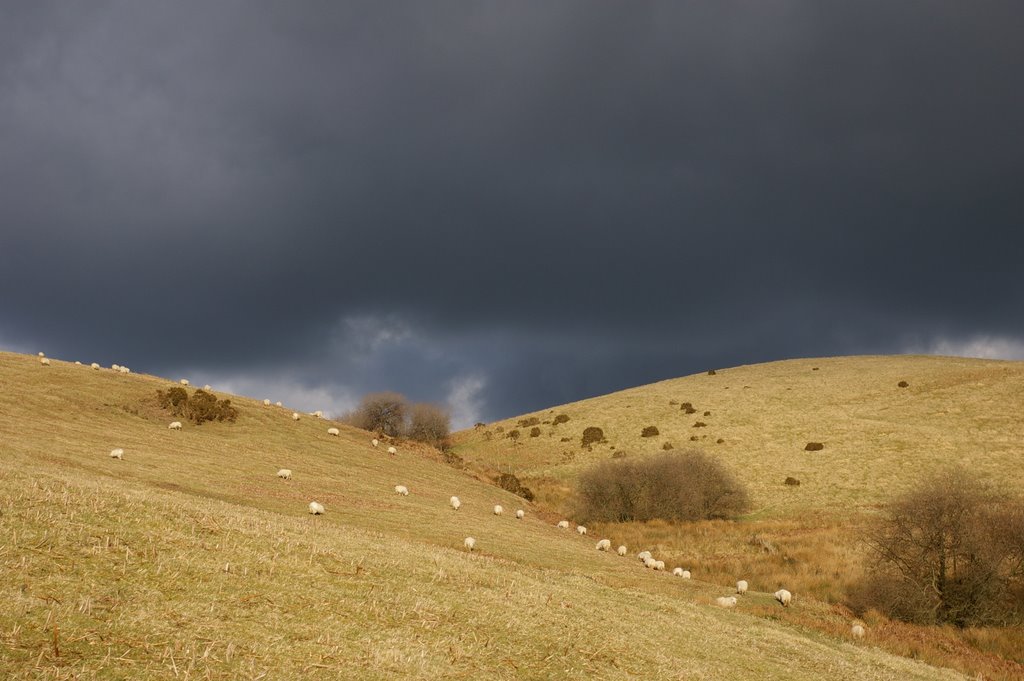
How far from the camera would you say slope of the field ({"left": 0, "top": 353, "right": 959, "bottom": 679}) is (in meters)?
7.73

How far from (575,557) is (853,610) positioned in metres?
13.2

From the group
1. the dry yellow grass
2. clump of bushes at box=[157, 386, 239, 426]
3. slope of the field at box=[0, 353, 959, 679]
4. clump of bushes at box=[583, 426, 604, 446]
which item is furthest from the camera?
clump of bushes at box=[583, 426, 604, 446]

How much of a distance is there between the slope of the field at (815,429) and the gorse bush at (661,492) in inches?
165

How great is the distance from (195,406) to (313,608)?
1672 inches

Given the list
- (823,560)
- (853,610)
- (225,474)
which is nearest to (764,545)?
(823,560)

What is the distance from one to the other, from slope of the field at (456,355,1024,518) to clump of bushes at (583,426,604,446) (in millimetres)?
1261

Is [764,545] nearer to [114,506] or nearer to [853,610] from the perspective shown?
[853,610]

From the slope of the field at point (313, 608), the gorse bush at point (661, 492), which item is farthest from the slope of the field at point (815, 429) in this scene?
the slope of the field at point (313, 608)

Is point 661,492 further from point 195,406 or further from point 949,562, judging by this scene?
point 195,406

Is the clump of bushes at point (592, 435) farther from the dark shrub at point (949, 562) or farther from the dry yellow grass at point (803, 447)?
the dark shrub at point (949, 562)

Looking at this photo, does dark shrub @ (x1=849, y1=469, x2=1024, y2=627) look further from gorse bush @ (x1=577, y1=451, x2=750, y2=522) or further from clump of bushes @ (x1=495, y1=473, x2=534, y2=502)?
clump of bushes @ (x1=495, y1=473, x2=534, y2=502)

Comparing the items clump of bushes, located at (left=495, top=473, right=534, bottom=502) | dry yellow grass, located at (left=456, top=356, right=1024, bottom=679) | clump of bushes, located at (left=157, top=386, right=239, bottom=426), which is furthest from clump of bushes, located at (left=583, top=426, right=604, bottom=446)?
clump of bushes, located at (left=157, top=386, right=239, bottom=426)

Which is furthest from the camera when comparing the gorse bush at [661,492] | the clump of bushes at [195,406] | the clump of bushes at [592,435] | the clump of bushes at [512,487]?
the clump of bushes at [592,435]

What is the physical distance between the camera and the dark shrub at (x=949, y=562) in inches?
1062
